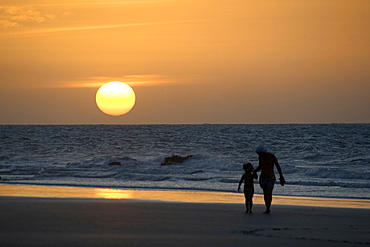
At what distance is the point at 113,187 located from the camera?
20984 mm

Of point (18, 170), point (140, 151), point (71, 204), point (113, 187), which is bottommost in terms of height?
point (71, 204)

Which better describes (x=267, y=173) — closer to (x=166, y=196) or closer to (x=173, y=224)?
(x=173, y=224)

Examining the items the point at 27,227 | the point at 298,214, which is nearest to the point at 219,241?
the point at 27,227

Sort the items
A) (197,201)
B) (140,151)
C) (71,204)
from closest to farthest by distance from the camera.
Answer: (71,204) < (197,201) < (140,151)

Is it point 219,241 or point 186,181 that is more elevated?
point 186,181

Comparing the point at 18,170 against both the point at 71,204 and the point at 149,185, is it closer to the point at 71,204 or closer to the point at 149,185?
the point at 149,185

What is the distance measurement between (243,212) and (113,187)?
9178 mm

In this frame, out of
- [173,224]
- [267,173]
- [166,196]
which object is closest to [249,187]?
[267,173]

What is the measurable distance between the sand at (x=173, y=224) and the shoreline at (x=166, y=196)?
1.24 metres

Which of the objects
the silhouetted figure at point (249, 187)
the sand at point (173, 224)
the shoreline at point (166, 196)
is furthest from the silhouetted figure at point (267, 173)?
the shoreline at point (166, 196)

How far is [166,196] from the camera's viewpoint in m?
17.2

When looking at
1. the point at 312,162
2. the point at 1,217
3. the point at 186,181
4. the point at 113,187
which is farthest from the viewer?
the point at 312,162

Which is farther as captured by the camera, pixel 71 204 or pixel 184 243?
pixel 71 204

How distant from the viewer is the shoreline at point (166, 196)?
1566 centimetres
